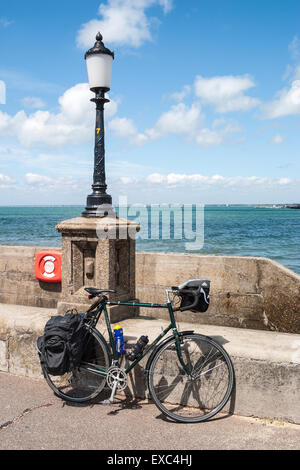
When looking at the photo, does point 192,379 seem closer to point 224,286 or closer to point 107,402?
point 107,402

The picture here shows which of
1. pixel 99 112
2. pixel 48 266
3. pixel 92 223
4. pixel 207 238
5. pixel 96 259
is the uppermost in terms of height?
pixel 99 112

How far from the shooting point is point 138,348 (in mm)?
3879

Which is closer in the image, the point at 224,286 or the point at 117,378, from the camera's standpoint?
the point at 117,378

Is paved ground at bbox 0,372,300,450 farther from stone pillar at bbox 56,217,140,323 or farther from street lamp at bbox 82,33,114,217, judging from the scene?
street lamp at bbox 82,33,114,217

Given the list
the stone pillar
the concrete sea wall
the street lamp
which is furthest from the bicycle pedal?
the concrete sea wall

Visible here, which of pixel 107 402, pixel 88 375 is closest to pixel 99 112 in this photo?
pixel 88 375

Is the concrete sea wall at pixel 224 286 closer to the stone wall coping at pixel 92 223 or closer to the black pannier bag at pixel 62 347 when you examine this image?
the stone wall coping at pixel 92 223

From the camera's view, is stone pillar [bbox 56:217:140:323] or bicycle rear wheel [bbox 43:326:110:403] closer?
bicycle rear wheel [bbox 43:326:110:403]

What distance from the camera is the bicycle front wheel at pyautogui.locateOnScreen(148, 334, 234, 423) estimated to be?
146 inches

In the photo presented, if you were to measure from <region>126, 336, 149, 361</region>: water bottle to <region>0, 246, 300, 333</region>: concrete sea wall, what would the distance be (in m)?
3.07

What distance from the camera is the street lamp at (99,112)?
503 centimetres

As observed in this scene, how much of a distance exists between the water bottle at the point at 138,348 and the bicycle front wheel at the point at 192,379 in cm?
17

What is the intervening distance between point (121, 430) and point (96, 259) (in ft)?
6.19

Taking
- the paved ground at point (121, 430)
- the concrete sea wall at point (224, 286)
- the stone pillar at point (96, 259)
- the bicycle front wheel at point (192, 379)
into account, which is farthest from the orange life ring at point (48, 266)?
the bicycle front wheel at point (192, 379)
